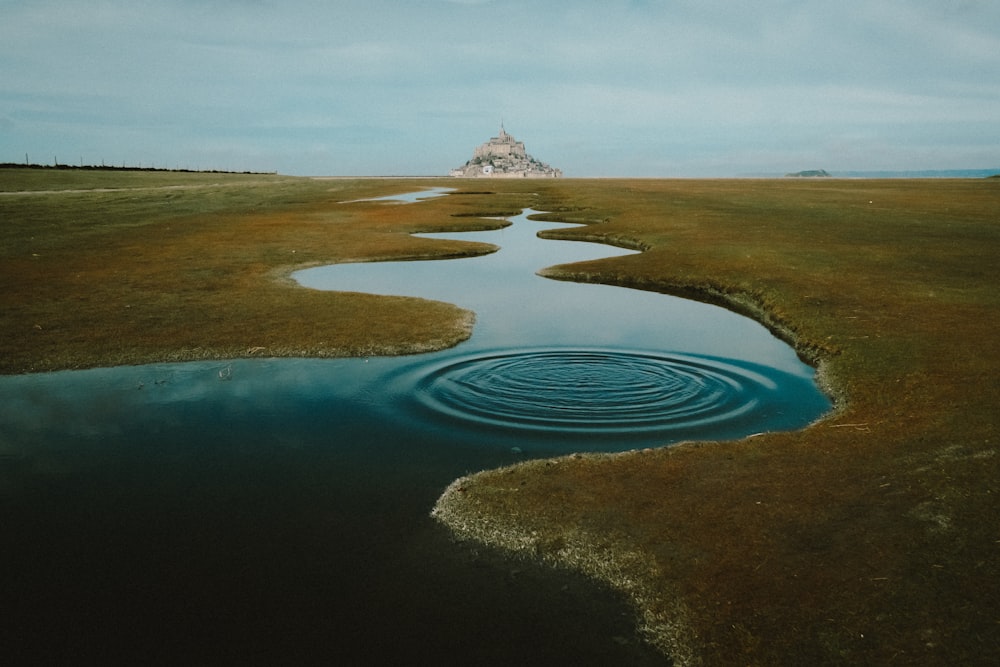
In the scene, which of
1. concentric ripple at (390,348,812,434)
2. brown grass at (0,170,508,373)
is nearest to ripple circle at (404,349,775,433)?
concentric ripple at (390,348,812,434)

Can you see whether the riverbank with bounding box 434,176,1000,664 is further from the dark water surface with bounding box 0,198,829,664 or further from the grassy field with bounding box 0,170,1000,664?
the dark water surface with bounding box 0,198,829,664

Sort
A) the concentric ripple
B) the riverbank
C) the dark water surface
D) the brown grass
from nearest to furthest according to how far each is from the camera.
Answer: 1. the riverbank
2. the dark water surface
3. the concentric ripple
4. the brown grass

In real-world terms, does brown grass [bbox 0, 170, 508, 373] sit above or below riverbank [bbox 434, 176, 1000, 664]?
above

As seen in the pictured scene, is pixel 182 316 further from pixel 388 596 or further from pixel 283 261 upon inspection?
pixel 388 596

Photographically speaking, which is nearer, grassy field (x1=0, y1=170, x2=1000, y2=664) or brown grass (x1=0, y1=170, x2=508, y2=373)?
grassy field (x1=0, y1=170, x2=1000, y2=664)

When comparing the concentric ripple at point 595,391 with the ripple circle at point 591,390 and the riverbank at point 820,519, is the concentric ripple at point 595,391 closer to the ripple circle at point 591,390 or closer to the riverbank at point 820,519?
the ripple circle at point 591,390

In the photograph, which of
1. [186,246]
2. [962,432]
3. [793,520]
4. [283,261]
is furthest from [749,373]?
[186,246]

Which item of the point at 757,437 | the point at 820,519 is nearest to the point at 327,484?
the point at 820,519

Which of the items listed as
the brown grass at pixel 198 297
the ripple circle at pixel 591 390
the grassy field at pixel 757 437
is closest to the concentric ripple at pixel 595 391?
the ripple circle at pixel 591 390
